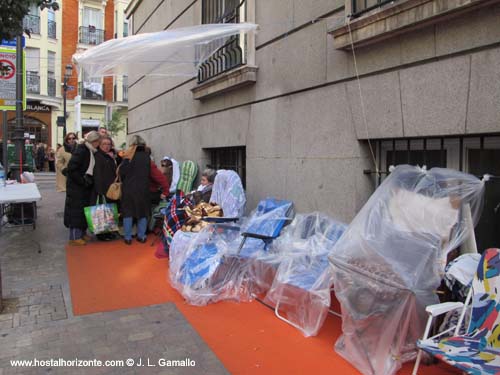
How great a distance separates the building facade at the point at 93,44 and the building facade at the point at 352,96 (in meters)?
24.3

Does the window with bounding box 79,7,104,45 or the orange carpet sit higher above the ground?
the window with bounding box 79,7,104,45

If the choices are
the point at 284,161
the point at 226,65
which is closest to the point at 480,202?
the point at 284,161

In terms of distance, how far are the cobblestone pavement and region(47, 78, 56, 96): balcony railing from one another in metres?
26.1

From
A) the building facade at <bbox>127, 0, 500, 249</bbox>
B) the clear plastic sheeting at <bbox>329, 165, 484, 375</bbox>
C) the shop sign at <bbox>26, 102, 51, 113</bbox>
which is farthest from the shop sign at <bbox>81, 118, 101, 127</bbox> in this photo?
the clear plastic sheeting at <bbox>329, 165, 484, 375</bbox>

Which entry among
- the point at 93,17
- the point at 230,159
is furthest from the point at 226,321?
the point at 93,17

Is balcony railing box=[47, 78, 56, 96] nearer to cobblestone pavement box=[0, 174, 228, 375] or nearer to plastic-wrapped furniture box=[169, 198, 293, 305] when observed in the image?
cobblestone pavement box=[0, 174, 228, 375]

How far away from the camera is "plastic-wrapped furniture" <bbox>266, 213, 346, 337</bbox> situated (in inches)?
136

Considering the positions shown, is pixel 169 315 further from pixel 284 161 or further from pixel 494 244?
pixel 494 244

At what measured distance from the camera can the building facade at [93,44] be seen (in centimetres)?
2912

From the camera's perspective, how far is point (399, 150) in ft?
13.7

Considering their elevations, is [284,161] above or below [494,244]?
above

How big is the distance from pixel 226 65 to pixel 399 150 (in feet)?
12.5

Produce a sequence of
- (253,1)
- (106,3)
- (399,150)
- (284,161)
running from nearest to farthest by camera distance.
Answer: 1. (399,150)
2. (284,161)
3. (253,1)
4. (106,3)

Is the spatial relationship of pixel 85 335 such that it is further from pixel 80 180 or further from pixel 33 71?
pixel 33 71
